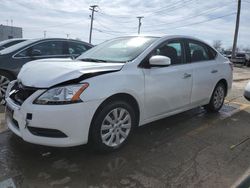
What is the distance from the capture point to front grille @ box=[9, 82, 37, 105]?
335cm

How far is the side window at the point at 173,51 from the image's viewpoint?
4.34 metres

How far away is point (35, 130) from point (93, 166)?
2.54 feet

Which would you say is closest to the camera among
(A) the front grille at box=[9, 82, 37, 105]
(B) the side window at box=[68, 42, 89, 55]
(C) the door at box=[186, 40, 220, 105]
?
(A) the front grille at box=[9, 82, 37, 105]

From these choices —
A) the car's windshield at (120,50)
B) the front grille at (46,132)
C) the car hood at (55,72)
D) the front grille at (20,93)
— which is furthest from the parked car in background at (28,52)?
the front grille at (46,132)

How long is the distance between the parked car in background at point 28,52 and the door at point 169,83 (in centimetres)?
199

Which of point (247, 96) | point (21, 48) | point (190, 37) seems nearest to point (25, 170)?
point (190, 37)

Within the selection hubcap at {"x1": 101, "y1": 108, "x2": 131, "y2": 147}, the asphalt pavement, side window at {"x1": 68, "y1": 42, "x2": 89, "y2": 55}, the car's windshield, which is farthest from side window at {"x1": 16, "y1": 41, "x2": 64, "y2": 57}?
hubcap at {"x1": 101, "y1": 108, "x2": 131, "y2": 147}

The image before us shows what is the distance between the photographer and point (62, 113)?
10.2 feet

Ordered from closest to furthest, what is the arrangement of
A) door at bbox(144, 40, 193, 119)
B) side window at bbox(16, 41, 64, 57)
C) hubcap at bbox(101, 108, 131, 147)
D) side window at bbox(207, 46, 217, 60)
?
hubcap at bbox(101, 108, 131, 147), door at bbox(144, 40, 193, 119), side window at bbox(207, 46, 217, 60), side window at bbox(16, 41, 64, 57)

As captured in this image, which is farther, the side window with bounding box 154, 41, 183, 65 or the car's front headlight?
the side window with bounding box 154, 41, 183, 65

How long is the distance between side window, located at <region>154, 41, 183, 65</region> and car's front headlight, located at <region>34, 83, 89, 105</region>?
1557 millimetres

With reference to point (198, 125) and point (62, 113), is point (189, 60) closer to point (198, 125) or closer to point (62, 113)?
point (198, 125)

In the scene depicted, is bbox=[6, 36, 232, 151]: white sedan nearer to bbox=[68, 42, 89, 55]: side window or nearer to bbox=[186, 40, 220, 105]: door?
bbox=[186, 40, 220, 105]: door

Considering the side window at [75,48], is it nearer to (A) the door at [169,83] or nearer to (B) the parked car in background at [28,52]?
(B) the parked car in background at [28,52]
